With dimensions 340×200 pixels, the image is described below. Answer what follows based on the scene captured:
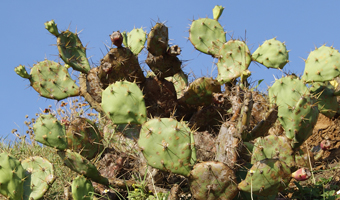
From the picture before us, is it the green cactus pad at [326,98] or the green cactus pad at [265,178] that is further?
the green cactus pad at [326,98]

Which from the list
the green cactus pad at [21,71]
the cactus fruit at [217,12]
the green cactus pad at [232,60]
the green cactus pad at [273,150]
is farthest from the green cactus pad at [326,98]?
the green cactus pad at [21,71]

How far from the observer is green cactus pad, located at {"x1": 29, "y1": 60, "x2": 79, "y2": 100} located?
4.27 m

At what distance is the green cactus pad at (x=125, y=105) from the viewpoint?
3162mm

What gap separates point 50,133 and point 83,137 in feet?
1.53

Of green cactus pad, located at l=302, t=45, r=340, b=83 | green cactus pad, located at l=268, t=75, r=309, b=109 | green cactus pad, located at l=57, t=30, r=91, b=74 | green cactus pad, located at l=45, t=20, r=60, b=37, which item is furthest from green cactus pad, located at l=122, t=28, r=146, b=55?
green cactus pad, located at l=302, t=45, r=340, b=83

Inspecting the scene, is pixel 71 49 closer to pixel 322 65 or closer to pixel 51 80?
pixel 51 80

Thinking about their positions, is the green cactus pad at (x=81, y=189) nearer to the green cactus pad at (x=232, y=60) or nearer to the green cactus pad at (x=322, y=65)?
the green cactus pad at (x=232, y=60)

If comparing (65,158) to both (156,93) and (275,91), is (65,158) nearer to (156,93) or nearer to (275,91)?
(156,93)

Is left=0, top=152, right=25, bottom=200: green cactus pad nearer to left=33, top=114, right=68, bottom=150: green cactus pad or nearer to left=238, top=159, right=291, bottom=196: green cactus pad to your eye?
left=33, top=114, right=68, bottom=150: green cactus pad

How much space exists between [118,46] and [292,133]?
5.90 ft

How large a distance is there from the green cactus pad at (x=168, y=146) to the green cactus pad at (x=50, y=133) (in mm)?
809

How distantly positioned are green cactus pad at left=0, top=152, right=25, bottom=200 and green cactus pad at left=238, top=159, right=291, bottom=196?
1778 millimetres

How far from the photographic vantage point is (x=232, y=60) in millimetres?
4105

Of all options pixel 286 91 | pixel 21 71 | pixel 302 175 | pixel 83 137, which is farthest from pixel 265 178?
pixel 21 71
